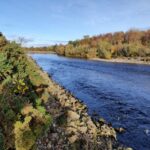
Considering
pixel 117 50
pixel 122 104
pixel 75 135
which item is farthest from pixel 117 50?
pixel 75 135

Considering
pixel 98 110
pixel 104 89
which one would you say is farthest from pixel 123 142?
pixel 104 89

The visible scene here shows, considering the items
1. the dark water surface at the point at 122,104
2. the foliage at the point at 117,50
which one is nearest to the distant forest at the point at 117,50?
the foliage at the point at 117,50

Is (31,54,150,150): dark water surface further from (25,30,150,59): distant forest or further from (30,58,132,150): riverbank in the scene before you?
(25,30,150,59): distant forest

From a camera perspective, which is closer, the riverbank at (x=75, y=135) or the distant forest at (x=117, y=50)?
the riverbank at (x=75, y=135)

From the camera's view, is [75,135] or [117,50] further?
[117,50]

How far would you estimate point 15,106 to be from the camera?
10.4 m

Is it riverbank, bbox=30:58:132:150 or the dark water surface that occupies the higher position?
riverbank, bbox=30:58:132:150

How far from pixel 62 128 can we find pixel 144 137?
17.8 feet

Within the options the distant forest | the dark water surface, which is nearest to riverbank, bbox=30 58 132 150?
the dark water surface

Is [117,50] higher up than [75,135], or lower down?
lower down

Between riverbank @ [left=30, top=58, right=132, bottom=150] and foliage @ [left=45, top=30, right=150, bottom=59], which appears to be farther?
foliage @ [left=45, top=30, right=150, bottom=59]

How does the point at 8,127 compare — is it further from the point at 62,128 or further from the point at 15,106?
the point at 62,128

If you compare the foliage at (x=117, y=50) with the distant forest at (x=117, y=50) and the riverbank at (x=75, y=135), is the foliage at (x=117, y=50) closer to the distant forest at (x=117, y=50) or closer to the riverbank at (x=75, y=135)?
the distant forest at (x=117, y=50)

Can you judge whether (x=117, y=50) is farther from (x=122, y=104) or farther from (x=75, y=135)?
(x=75, y=135)
